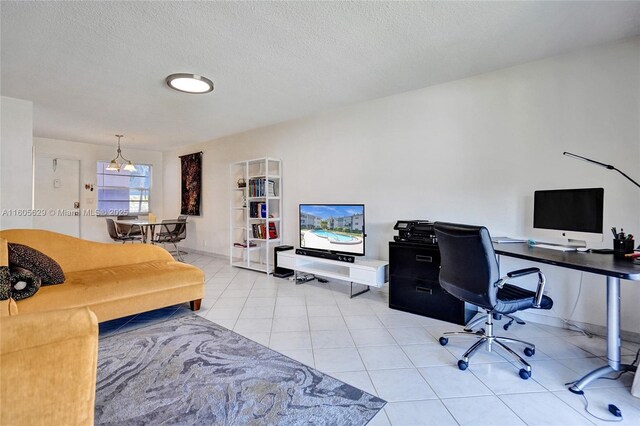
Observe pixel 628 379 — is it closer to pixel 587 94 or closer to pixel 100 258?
pixel 587 94

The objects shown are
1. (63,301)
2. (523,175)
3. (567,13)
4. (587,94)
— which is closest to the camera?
(567,13)

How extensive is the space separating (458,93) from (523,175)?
3.53ft

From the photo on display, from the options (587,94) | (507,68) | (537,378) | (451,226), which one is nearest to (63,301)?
(451,226)

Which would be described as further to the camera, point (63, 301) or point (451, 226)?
point (63, 301)

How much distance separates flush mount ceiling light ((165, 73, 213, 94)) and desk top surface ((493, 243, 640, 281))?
3.15 metres

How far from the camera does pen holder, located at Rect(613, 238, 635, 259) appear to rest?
6.75ft

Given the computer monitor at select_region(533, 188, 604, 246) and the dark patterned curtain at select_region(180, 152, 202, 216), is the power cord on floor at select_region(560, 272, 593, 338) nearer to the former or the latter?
the computer monitor at select_region(533, 188, 604, 246)

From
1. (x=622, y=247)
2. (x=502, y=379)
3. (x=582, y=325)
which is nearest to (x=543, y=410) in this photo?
(x=502, y=379)

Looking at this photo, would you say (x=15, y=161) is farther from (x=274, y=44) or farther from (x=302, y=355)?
(x=302, y=355)

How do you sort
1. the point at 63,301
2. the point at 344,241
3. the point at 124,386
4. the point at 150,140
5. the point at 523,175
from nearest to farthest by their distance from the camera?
the point at 124,386 < the point at 63,301 < the point at 523,175 < the point at 344,241 < the point at 150,140

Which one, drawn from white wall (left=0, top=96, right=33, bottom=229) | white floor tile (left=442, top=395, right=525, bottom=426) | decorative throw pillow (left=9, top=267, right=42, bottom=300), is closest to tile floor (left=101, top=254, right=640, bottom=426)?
white floor tile (left=442, top=395, right=525, bottom=426)

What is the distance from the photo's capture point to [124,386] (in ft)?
5.98

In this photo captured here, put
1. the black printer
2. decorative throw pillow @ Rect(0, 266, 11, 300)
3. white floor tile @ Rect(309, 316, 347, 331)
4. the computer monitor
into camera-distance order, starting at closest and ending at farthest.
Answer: decorative throw pillow @ Rect(0, 266, 11, 300)
the computer monitor
white floor tile @ Rect(309, 316, 347, 331)
the black printer

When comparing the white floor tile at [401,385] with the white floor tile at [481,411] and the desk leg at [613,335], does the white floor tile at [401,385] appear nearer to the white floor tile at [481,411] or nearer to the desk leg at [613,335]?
the white floor tile at [481,411]
